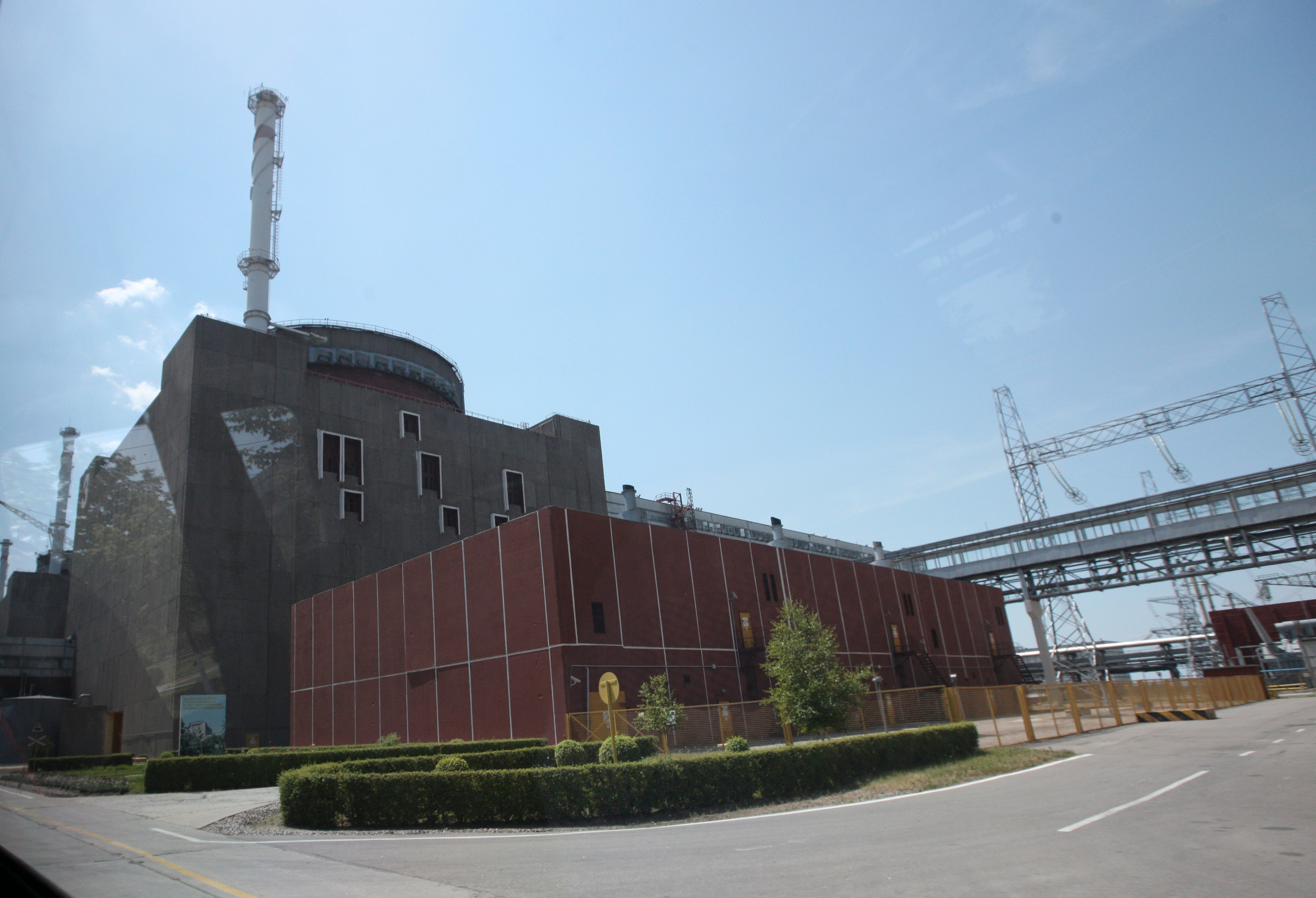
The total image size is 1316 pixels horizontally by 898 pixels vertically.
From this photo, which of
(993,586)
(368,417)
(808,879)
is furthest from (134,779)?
(993,586)

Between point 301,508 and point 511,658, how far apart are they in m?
22.8

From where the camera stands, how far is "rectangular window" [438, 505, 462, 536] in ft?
174

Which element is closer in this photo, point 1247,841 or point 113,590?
point 1247,841

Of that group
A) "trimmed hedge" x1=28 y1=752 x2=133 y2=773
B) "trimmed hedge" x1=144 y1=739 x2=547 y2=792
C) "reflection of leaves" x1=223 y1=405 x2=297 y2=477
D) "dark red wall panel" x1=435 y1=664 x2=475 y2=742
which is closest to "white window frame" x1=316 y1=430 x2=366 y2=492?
"reflection of leaves" x1=223 y1=405 x2=297 y2=477

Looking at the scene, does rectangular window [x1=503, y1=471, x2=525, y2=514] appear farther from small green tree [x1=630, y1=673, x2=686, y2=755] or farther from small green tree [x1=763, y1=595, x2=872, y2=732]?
small green tree [x1=763, y1=595, x2=872, y2=732]

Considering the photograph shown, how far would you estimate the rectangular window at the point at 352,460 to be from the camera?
49.1 metres

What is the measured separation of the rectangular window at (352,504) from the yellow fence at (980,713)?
26793 millimetres

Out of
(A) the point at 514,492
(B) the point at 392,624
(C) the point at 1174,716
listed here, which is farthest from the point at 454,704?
(C) the point at 1174,716

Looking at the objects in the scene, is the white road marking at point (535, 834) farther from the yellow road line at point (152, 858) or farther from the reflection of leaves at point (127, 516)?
the reflection of leaves at point (127, 516)

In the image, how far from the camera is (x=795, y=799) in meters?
15.5

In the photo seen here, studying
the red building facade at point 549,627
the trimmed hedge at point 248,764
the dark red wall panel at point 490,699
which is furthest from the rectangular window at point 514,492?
the trimmed hedge at point 248,764

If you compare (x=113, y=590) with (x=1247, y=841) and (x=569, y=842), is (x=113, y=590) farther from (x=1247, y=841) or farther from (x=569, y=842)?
(x=1247, y=841)

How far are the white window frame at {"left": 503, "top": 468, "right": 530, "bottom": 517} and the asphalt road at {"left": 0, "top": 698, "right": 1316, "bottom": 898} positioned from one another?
40567 millimetres

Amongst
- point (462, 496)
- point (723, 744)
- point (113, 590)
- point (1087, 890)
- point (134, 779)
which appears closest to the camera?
point (1087, 890)
